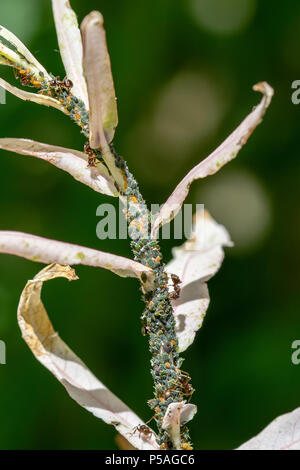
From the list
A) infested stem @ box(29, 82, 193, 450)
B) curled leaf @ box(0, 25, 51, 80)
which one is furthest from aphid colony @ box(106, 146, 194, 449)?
curled leaf @ box(0, 25, 51, 80)

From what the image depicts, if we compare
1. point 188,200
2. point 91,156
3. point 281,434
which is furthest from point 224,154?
point 188,200

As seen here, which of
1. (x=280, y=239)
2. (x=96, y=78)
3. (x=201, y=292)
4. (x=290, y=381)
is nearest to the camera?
(x=96, y=78)

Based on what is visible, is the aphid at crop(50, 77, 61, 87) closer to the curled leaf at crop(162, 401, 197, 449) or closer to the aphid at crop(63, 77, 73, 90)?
the aphid at crop(63, 77, 73, 90)

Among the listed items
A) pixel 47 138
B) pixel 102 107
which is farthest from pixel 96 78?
pixel 47 138

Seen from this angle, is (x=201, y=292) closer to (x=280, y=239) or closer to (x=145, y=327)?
(x=145, y=327)

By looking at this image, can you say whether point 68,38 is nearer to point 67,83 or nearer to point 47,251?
point 67,83
